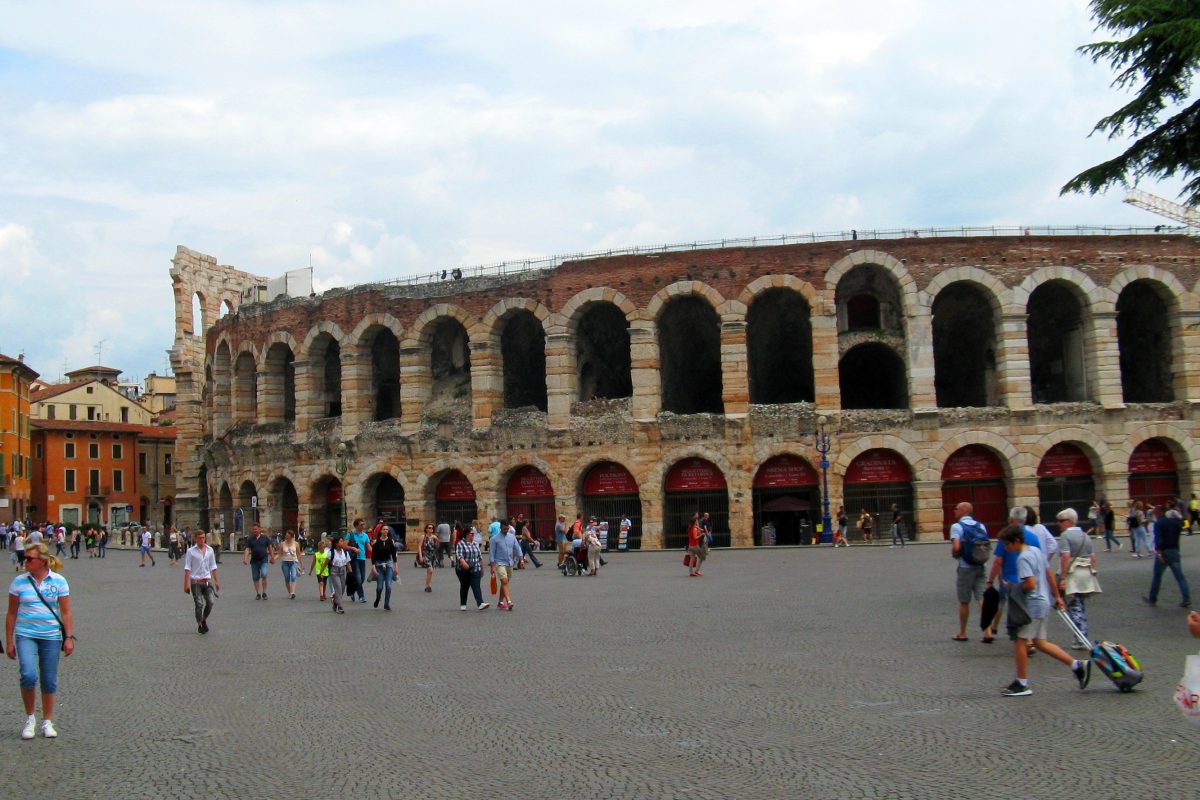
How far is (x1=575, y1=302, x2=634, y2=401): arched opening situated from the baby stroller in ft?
43.9

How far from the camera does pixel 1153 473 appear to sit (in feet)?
119

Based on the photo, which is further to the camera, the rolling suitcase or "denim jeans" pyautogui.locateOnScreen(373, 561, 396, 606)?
"denim jeans" pyautogui.locateOnScreen(373, 561, 396, 606)

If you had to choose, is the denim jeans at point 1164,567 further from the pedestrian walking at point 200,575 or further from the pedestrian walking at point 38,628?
the pedestrian walking at point 38,628

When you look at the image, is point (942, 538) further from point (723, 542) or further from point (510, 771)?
point (510, 771)

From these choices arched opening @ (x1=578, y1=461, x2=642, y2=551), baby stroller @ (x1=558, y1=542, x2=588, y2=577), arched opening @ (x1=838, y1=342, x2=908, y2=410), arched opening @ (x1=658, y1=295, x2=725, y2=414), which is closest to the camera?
baby stroller @ (x1=558, y1=542, x2=588, y2=577)

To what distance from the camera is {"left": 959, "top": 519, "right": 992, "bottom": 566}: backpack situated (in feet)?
41.8

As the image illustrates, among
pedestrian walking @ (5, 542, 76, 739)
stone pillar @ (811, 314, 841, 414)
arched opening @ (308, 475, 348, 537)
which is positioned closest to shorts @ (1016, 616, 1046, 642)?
pedestrian walking @ (5, 542, 76, 739)

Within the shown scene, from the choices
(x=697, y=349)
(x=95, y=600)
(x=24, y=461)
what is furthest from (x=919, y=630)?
(x=24, y=461)

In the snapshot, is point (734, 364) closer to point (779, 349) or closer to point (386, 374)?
point (779, 349)

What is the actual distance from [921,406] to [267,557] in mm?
22162

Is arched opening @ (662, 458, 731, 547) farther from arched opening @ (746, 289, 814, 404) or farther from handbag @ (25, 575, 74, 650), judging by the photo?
handbag @ (25, 575, 74, 650)

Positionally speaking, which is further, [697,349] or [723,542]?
[697,349]

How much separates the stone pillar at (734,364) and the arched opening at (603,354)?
14.5 feet

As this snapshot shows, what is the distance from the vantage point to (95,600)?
73.7 ft
